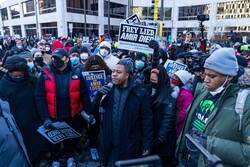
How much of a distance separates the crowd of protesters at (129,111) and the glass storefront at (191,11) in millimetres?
40255

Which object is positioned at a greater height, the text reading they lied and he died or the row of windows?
the row of windows

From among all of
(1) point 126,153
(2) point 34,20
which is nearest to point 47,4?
(2) point 34,20

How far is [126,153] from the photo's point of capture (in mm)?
2635

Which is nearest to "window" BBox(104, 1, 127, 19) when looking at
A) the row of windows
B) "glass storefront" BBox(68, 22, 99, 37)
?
the row of windows

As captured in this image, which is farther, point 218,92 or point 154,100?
point 154,100

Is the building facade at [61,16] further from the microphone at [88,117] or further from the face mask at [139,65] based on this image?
the microphone at [88,117]

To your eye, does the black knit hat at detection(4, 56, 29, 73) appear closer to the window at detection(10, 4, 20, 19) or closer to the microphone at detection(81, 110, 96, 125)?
the microphone at detection(81, 110, 96, 125)

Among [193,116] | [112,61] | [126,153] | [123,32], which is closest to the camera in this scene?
[193,116]

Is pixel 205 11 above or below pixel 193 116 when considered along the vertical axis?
above

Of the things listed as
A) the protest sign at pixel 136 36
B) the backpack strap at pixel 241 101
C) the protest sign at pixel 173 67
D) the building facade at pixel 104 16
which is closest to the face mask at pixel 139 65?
the protest sign at pixel 136 36

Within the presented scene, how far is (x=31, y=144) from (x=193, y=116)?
2524 mm

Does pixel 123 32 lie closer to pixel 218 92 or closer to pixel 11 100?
pixel 11 100

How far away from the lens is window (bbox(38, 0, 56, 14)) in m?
31.1

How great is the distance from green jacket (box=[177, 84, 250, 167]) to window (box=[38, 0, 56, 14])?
3316 centimetres
